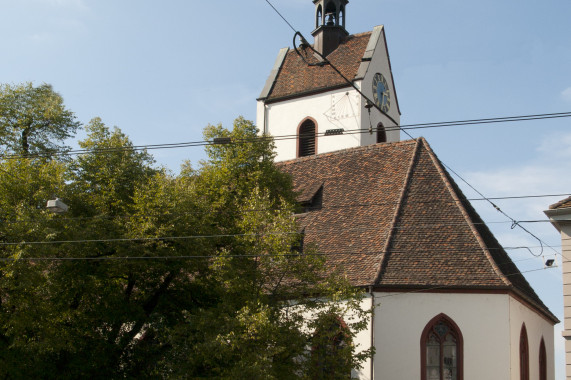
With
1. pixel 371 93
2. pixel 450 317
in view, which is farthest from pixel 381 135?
pixel 450 317

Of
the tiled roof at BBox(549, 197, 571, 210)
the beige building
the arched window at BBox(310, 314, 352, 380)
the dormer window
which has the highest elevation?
the dormer window

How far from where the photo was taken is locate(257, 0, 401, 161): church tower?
31797mm

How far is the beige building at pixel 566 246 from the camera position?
641 inches

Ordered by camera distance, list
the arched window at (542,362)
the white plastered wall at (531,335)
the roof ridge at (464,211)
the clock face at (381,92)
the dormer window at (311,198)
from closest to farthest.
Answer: the white plastered wall at (531,335)
the roof ridge at (464,211)
the arched window at (542,362)
the dormer window at (311,198)
the clock face at (381,92)

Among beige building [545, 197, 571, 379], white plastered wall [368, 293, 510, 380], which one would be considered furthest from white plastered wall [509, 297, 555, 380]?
beige building [545, 197, 571, 379]

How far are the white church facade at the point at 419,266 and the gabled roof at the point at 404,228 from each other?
31mm

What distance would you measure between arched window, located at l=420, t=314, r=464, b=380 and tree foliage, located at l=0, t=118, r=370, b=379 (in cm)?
257

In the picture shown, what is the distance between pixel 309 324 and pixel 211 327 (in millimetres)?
2122

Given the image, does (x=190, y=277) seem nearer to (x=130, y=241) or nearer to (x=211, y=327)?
(x=130, y=241)

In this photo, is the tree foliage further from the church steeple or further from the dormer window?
the church steeple

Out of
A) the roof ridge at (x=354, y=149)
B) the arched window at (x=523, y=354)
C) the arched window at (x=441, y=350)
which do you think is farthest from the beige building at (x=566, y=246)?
the roof ridge at (x=354, y=149)

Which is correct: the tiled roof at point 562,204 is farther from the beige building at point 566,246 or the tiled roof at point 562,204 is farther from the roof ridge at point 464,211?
the roof ridge at point 464,211

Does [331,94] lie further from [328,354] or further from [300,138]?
[328,354]

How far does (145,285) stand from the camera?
1972 centimetres
